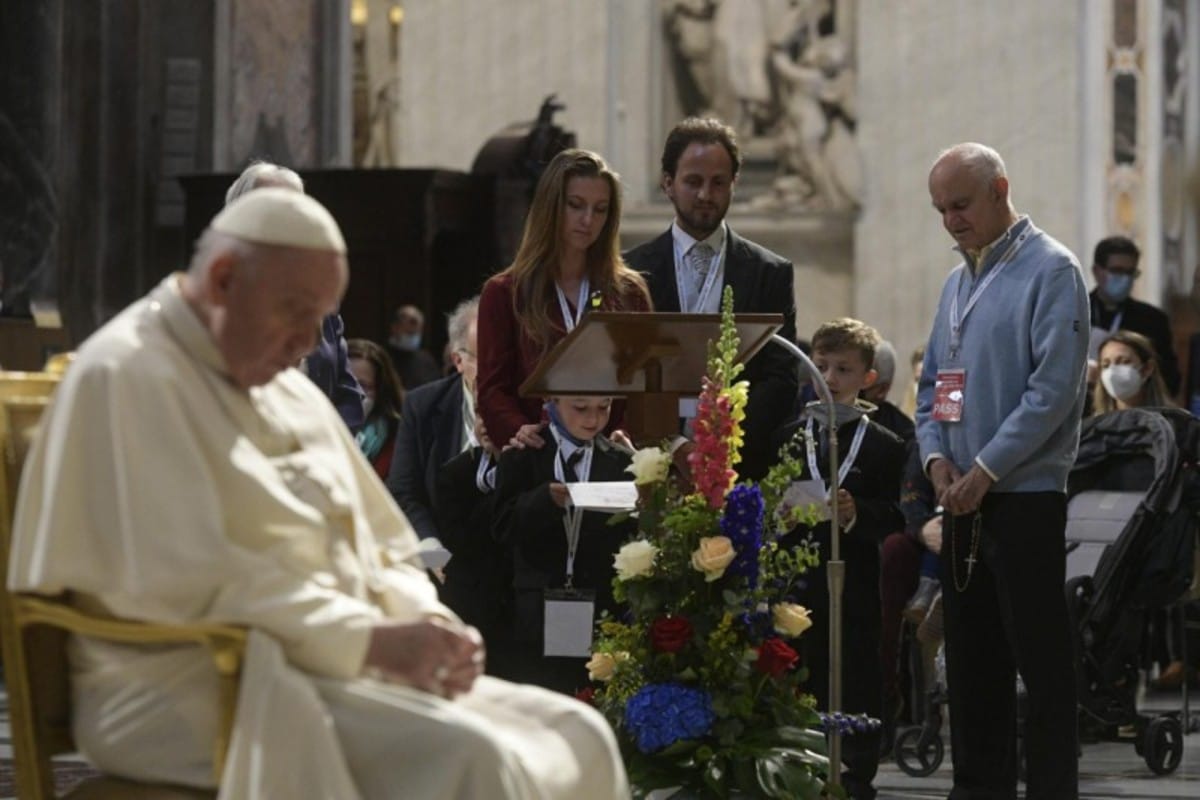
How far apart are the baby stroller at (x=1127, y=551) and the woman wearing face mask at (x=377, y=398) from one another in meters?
2.66

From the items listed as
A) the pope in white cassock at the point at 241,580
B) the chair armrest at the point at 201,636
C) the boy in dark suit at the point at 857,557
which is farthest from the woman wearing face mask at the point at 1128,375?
the chair armrest at the point at 201,636

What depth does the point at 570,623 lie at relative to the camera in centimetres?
688

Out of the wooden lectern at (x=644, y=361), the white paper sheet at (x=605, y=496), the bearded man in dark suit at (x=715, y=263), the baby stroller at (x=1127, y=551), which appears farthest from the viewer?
the baby stroller at (x=1127, y=551)

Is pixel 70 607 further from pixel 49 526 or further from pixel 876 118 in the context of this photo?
pixel 876 118

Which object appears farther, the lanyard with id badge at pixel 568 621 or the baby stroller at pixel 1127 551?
the baby stroller at pixel 1127 551

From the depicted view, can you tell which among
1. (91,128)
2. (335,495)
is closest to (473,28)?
(91,128)

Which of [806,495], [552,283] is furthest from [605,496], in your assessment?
[552,283]

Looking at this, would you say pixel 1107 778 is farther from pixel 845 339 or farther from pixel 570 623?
pixel 570 623

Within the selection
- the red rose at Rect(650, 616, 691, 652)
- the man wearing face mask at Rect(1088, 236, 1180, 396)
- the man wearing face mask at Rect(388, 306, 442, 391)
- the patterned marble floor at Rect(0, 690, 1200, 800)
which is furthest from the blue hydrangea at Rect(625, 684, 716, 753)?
the man wearing face mask at Rect(388, 306, 442, 391)

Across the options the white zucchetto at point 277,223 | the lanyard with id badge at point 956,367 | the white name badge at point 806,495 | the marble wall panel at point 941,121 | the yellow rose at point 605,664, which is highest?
the marble wall panel at point 941,121

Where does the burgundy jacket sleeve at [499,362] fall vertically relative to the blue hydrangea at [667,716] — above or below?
above

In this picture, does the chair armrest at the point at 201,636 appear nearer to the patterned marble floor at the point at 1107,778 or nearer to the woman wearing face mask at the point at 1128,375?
A: the patterned marble floor at the point at 1107,778

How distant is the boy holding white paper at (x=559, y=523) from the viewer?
7.14 meters

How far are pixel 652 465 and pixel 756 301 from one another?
1.05m
